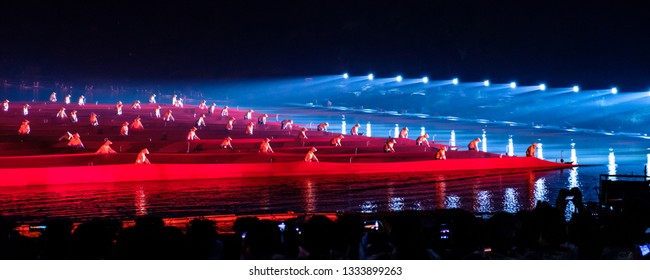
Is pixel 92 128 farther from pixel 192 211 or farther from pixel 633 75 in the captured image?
pixel 633 75

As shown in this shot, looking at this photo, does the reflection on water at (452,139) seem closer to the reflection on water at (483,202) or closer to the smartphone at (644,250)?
the reflection on water at (483,202)

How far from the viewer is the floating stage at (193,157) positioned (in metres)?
19.2

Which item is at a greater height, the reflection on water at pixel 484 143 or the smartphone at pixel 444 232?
the reflection on water at pixel 484 143

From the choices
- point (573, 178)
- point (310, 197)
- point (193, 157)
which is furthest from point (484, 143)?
point (310, 197)

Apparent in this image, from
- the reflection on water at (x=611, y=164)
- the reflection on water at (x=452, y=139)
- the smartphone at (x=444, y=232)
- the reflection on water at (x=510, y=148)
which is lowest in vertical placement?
the smartphone at (x=444, y=232)

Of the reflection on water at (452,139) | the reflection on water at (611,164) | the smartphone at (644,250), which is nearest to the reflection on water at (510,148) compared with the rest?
the reflection on water at (452,139)

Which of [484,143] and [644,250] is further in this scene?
[484,143]

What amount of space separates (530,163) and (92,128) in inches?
515

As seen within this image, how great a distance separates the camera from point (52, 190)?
17328 mm

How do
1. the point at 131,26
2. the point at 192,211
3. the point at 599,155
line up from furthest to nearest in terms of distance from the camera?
the point at 131,26
the point at 599,155
the point at 192,211

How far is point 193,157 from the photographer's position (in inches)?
848

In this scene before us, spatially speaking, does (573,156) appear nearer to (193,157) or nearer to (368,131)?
(368,131)

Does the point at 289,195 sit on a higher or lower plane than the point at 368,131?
lower
